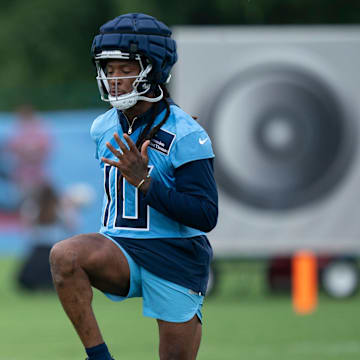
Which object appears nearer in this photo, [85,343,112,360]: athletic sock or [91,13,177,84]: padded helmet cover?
[85,343,112,360]: athletic sock

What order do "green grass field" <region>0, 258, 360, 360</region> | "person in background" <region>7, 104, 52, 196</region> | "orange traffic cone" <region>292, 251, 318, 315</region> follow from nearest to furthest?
1. "green grass field" <region>0, 258, 360, 360</region>
2. "orange traffic cone" <region>292, 251, 318, 315</region>
3. "person in background" <region>7, 104, 52, 196</region>

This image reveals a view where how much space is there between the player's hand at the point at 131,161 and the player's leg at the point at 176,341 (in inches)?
29.9

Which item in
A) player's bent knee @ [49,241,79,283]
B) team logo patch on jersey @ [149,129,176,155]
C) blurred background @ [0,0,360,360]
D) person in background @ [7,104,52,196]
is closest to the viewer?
player's bent knee @ [49,241,79,283]

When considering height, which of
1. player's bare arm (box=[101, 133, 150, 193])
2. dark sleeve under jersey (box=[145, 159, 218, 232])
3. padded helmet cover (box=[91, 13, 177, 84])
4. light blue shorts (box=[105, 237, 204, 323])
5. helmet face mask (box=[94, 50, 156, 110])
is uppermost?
padded helmet cover (box=[91, 13, 177, 84])

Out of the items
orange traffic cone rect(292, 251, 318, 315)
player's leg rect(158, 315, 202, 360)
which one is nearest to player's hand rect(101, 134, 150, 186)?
player's leg rect(158, 315, 202, 360)

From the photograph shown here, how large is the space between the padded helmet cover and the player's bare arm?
430 mm

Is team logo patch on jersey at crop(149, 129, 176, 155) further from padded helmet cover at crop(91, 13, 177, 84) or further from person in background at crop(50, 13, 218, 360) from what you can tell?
padded helmet cover at crop(91, 13, 177, 84)

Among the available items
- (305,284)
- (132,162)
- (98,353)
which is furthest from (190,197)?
(305,284)

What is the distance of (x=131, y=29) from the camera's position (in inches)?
215

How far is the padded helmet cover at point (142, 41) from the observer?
213 inches

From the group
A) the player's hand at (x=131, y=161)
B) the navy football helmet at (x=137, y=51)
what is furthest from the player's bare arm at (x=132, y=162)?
the navy football helmet at (x=137, y=51)

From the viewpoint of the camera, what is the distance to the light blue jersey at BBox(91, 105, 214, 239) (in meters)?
5.42

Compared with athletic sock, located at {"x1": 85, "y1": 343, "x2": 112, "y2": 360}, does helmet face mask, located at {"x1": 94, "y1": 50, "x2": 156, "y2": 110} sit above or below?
→ above

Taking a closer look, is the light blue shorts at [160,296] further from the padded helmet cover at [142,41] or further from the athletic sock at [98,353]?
the padded helmet cover at [142,41]
